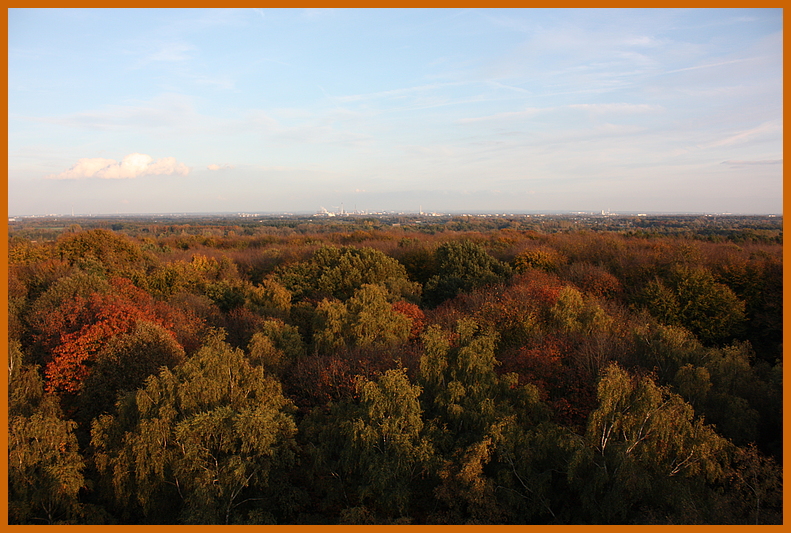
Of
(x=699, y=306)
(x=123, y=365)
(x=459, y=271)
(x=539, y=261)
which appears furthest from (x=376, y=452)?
(x=539, y=261)

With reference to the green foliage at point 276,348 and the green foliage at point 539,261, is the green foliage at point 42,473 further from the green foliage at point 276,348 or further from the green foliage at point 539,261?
the green foliage at point 539,261

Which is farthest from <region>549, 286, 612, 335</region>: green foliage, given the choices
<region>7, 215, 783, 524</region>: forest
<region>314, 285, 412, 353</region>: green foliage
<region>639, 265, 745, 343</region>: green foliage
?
<region>639, 265, 745, 343</region>: green foliage

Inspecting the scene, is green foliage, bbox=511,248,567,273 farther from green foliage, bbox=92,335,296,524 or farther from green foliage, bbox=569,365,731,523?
green foliage, bbox=92,335,296,524

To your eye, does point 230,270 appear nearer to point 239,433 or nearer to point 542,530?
point 239,433

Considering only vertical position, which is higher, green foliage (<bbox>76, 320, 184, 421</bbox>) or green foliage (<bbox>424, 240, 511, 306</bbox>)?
green foliage (<bbox>424, 240, 511, 306</bbox>)

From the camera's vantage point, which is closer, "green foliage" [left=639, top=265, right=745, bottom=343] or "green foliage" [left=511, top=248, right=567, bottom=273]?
"green foliage" [left=639, top=265, right=745, bottom=343]

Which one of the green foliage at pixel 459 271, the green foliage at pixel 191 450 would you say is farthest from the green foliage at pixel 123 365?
the green foliage at pixel 459 271

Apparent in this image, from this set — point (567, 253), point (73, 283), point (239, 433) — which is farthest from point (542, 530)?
point (567, 253)

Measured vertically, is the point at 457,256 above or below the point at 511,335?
above
